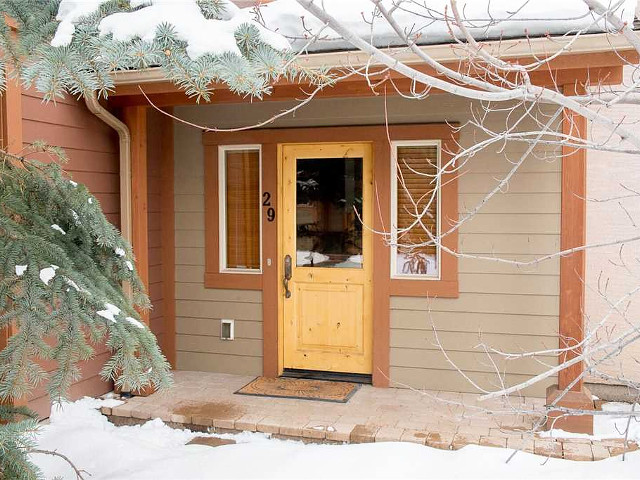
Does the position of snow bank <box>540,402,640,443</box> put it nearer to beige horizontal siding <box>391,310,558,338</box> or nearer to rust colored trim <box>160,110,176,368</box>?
beige horizontal siding <box>391,310,558,338</box>

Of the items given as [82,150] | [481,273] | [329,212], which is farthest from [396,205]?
[82,150]

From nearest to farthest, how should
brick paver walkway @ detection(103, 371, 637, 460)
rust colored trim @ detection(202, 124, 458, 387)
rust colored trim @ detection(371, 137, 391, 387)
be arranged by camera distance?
1. brick paver walkway @ detection(103, 371, 637, 460)
2. rust colored trim @ detection(202, 124, 458, 387)
3. rust colored trim @ detection(371, 137, 391, 387)

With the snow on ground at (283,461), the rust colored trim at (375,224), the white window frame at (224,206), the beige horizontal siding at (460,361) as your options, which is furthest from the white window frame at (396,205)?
the snow on ground at (283,461)

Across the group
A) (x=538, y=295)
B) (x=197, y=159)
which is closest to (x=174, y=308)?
(x=197, y=159)

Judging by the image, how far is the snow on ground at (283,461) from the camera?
12.1ft

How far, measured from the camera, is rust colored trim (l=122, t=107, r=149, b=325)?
512 centimetres

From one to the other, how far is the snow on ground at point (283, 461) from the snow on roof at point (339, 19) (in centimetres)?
238

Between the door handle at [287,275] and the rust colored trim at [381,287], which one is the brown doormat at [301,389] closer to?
the rust colored trim at [381,287]

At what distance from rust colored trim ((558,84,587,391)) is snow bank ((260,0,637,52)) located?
0.65 meters

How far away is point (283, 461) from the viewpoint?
392 centimetres

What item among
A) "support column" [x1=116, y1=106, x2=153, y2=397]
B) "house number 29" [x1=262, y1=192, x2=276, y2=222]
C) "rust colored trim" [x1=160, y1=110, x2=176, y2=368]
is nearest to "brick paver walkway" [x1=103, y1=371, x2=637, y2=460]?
"support column" [x1=116, y1=106, x2=153, y2=397]

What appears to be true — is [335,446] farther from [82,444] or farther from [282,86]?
[282,86]

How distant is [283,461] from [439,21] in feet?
9.30

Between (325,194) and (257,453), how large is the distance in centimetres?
235
